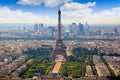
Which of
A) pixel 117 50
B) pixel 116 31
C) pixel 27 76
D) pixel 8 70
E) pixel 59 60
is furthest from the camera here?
pixel 116 31

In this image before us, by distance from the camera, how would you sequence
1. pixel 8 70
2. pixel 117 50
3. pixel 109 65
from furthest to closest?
pixel 117 50
pixel 109 65
pixel 8 70

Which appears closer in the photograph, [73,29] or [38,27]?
[73,29]

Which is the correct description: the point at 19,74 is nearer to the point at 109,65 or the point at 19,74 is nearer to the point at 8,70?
the point at 8,70

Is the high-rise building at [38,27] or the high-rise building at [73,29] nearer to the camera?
the high-rise building at [73,29]

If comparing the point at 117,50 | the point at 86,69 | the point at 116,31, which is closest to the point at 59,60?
the point at 86,69

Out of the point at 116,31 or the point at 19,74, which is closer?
the point at 19,74

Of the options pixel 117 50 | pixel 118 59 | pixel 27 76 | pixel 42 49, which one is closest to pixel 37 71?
pixel 27 76

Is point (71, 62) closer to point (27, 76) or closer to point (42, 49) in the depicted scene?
point (27, 76)

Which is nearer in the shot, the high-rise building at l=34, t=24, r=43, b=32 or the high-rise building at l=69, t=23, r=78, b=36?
the high-rise building at l=69, t=23, r=78, b=36

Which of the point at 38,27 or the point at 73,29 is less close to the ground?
the point at 38,27
